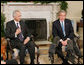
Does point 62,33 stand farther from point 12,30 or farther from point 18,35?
point 12,30

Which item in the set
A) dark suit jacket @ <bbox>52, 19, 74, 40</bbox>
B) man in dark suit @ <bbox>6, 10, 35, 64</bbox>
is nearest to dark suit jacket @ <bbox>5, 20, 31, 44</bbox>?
man in dark suit @ <bbox>6, 10, 35, 64</bbox>

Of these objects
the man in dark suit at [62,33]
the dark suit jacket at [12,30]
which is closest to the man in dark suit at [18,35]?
the dark suit jacket at [12,30]

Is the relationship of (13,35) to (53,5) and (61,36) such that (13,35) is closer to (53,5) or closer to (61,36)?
(61,36)

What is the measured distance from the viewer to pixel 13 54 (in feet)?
15.2

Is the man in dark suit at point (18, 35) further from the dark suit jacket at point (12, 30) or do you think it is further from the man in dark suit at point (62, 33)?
the man in dark suit at point (62, 33)

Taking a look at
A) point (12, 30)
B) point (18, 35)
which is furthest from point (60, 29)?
point (12, 30)

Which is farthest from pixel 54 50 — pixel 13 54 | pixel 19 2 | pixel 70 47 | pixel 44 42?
pixel 19 2

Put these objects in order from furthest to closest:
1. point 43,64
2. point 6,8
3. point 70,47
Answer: point 6,8
point 43,64
point 70,47

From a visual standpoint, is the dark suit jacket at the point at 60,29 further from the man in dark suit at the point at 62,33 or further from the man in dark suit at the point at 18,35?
the man in dark suit at the point at 18,35

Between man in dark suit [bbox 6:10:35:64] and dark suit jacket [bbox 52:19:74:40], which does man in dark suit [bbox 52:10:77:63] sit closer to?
dark suit jacket [bbox 52:19:74:40]

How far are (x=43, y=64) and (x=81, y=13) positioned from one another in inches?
117

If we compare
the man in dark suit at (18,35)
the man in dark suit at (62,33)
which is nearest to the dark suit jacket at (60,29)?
the man in dark suit at (62,33)

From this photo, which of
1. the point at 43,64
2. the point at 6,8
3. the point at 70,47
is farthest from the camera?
the point at 6,8

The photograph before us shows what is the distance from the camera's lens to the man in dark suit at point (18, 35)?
463 centimetres
